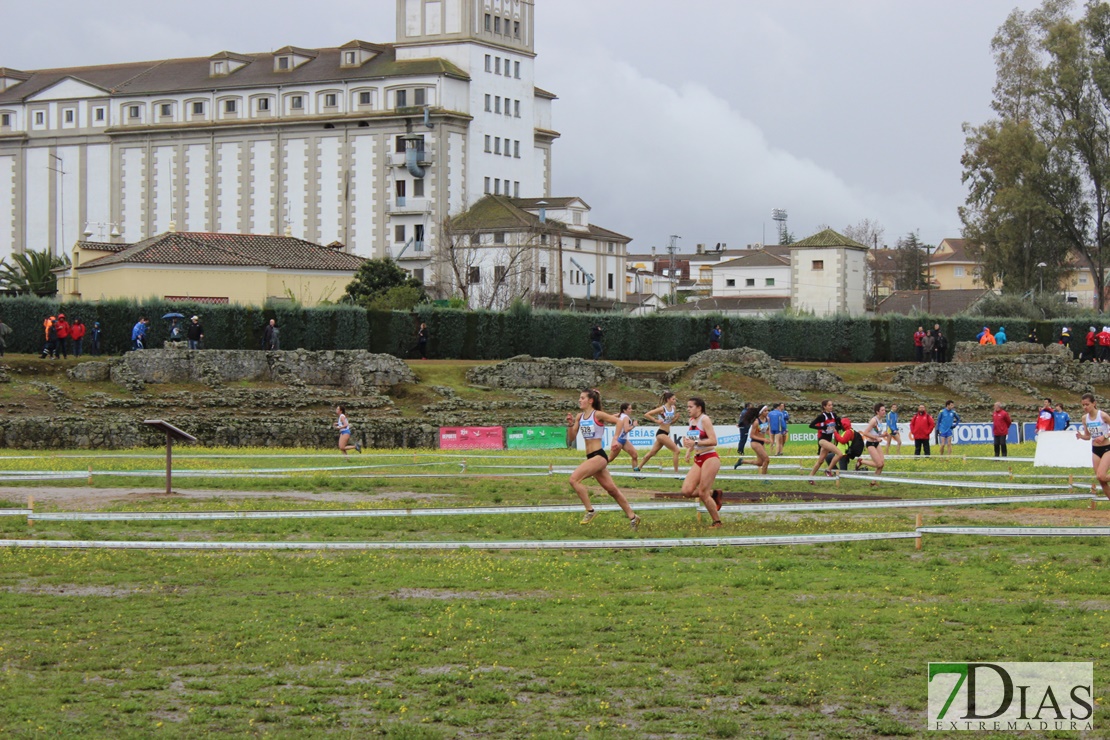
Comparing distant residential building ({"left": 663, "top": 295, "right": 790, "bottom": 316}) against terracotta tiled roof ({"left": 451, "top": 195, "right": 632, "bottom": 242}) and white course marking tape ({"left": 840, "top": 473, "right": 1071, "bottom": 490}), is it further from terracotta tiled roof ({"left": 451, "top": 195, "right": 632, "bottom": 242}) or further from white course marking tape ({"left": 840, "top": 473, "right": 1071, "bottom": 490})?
white course marking tape ({"left": 840, "top": 473, "right": 1071, "bottom": 490})

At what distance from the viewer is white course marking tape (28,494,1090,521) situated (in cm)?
2022

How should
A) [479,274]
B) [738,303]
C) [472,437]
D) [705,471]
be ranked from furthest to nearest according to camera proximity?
[738,303] → [479,274] → [472,437] → [705,471]

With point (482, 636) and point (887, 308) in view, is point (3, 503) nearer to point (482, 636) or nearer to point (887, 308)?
point (482, 636)

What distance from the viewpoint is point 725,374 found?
187 feet

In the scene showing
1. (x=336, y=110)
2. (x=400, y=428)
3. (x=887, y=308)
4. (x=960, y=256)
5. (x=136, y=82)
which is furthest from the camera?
(x=960, y=256)

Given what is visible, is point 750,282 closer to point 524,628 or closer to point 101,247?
point 101,247

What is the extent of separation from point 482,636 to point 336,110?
90838 millimetres

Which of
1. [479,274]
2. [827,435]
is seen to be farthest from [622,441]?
[479,274]

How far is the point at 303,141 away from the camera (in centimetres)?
10038

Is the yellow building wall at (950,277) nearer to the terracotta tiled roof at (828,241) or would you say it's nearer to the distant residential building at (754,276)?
the distant residential building at (754,276)

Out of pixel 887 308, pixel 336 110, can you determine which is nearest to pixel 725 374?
pixel 336 110

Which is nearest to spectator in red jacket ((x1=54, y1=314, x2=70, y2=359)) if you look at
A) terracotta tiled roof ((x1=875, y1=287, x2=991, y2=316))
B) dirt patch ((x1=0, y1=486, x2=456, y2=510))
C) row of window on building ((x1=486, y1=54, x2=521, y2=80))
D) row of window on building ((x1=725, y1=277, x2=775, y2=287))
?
dirt patch ((x1=0, y1=486, x2=456, y2=510))

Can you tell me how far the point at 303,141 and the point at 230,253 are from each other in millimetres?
32259

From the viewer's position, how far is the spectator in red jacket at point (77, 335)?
51.4 m
